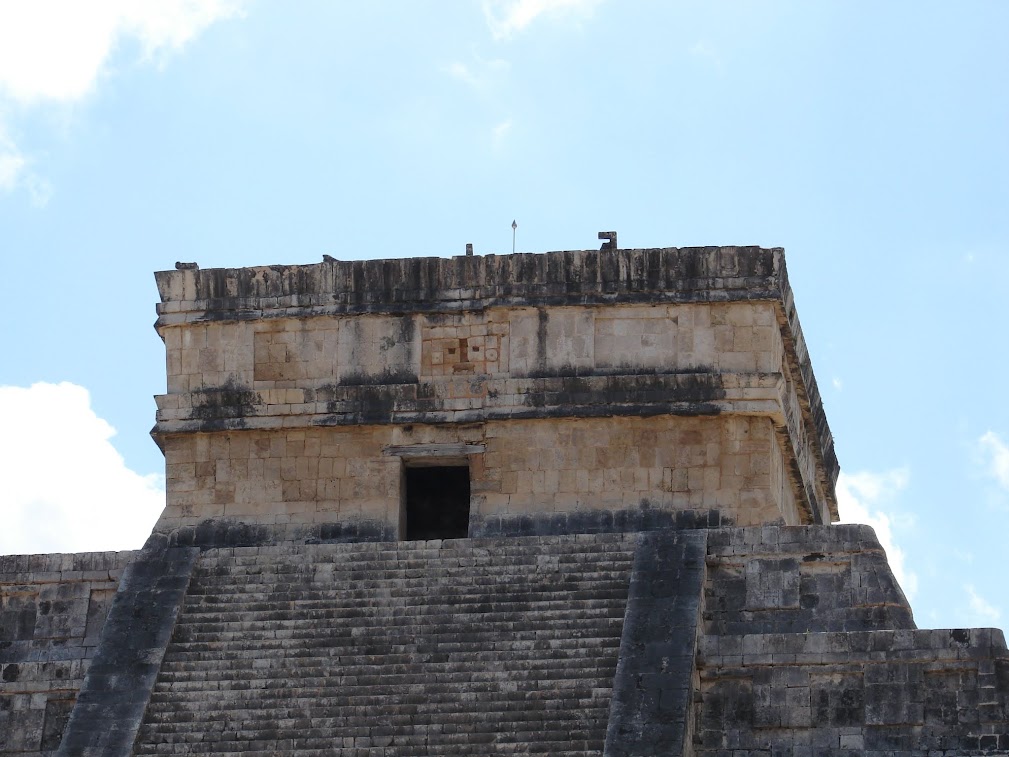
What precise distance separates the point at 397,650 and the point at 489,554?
1.46 meters

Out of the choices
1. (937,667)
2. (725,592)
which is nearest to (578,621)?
(725,592)

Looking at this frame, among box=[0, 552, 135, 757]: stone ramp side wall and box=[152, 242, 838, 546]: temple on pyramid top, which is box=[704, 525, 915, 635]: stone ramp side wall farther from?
box=[0, 552, 135, 757]: stone ramp side wall

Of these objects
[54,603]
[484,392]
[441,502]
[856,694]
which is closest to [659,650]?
[856,694]

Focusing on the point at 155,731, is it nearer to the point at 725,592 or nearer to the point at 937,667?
the point at 725,592

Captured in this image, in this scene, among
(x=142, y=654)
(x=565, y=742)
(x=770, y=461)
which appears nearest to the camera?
(x=565, y=742)

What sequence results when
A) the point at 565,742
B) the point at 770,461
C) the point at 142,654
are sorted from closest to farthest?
the point at 565,742
the point at 142,654
the point at 770,461

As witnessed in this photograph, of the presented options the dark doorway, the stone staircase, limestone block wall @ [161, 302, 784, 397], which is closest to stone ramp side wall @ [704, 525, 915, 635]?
the stone staircase

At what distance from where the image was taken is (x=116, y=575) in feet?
78.4

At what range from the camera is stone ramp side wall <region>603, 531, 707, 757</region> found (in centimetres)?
2078

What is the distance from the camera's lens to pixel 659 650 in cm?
2156

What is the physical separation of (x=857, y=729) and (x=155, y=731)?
5.79m

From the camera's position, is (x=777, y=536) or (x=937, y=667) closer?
(x=937, y=667)

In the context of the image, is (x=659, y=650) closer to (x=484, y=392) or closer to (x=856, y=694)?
(x=856, y=694)

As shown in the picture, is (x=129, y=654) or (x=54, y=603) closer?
(x=129, y=654)
